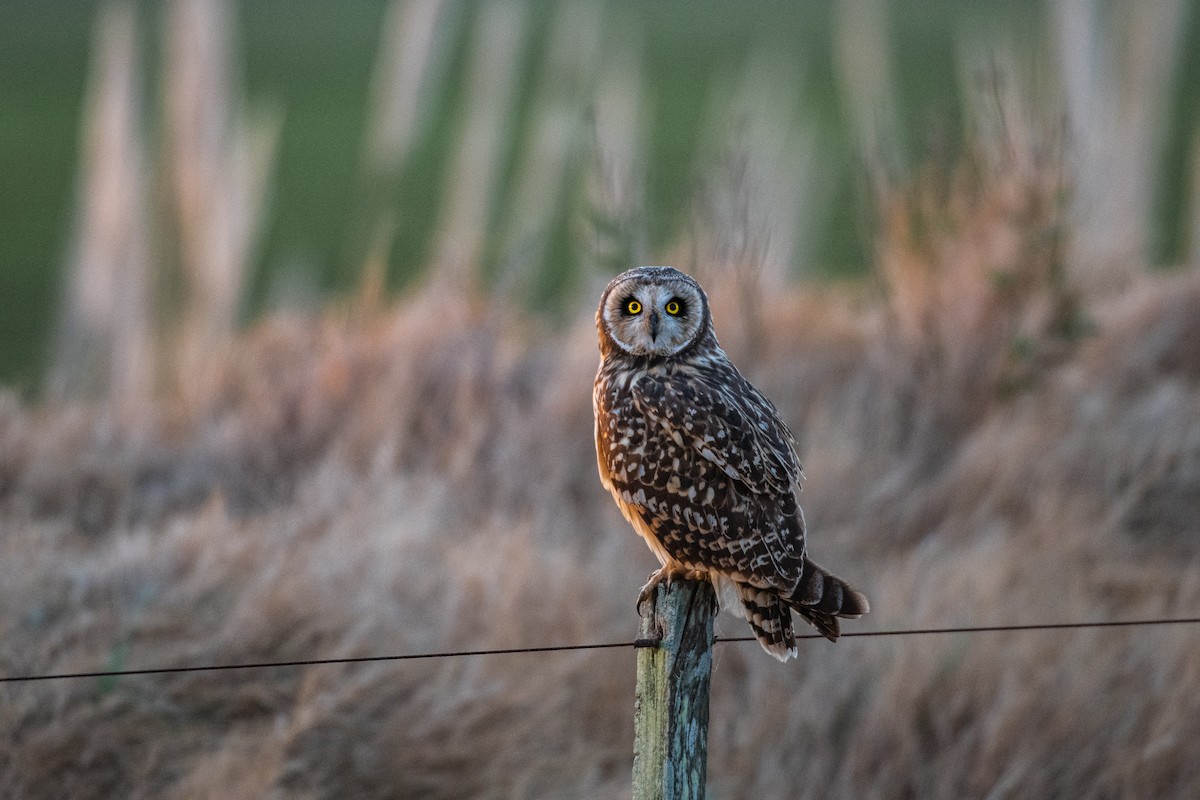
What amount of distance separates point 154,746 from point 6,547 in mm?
897

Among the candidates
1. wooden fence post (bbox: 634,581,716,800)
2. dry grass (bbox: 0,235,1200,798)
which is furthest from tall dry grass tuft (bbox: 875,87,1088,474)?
wooden fence post (bbox: 634,581,716,800)

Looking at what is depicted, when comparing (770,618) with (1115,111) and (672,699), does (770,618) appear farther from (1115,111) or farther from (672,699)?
(1115,111)

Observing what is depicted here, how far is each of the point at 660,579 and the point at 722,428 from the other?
1.03 feet

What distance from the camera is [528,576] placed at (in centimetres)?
407

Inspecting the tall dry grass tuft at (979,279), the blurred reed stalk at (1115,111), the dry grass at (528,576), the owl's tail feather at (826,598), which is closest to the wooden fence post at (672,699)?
the owl's tail feather at (826,598)

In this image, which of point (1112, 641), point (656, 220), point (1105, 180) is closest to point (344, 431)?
point (656, 220)

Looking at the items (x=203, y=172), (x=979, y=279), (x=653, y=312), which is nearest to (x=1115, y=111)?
(x=979, y=279)

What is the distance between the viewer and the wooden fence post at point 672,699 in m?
2.43

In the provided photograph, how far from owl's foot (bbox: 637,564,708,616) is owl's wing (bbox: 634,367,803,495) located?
209 mm

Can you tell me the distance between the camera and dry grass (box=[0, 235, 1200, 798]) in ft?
11.5

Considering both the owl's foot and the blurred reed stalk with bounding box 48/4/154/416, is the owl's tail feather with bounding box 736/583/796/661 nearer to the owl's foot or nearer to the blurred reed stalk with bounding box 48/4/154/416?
the owl's foot

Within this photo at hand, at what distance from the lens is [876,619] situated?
4.24m

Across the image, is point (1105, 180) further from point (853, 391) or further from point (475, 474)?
point (475, 474)

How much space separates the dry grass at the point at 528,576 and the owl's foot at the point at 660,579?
103cm
